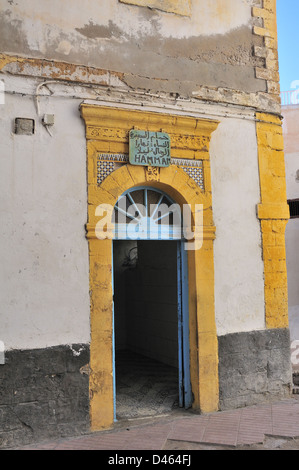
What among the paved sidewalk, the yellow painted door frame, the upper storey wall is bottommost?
the paved sidewalk

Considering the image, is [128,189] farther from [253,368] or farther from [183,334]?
[253,368]

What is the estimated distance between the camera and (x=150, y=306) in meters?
9.03

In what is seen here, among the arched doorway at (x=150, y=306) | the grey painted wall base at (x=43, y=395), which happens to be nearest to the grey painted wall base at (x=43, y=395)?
the grey painted wall base at (x=43, y=395)

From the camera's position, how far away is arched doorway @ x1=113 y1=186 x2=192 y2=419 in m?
5.75

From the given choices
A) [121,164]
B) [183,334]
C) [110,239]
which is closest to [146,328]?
[183,334]

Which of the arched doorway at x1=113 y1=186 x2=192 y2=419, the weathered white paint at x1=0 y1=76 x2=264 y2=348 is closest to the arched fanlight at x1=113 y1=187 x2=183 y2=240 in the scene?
the arched doorway at x1=113 y1=186 x2=192 y2=419

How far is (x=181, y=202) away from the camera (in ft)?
19.5

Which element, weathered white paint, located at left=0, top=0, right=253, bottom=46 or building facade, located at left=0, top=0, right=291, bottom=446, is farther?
weathered white paint, located at left=0, top=0, right=253, bottom=46

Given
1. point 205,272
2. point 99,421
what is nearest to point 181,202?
point 205,272

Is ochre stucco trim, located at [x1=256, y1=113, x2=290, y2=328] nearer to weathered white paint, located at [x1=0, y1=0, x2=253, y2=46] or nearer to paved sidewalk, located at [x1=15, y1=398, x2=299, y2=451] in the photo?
paved sidewalk, located at [x1=15, y1=398, x2=299, y2=451]

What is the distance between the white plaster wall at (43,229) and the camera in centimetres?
486

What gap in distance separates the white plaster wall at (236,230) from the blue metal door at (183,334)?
415mm

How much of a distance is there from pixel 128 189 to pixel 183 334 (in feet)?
6.70
